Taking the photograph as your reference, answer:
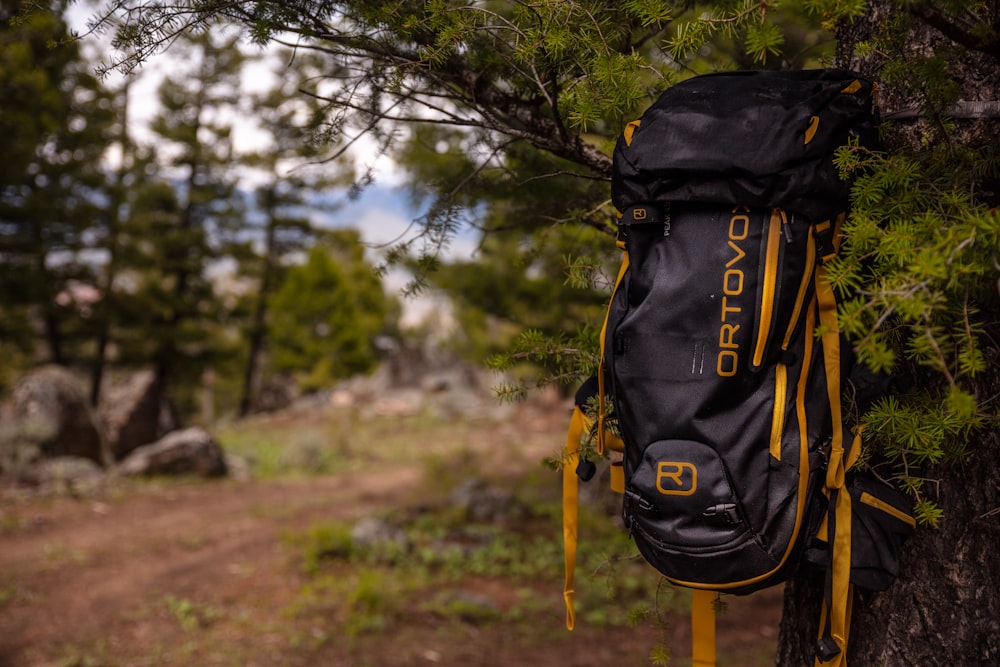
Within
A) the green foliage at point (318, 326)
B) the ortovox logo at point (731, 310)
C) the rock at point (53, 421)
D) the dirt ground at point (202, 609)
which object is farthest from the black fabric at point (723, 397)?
the green foliage at point (318, 326)

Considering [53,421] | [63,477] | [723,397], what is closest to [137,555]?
[63,477]

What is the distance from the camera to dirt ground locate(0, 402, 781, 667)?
4.01m

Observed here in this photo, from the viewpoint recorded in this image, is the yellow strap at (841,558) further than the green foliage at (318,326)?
No

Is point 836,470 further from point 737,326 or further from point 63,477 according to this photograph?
point 63,477

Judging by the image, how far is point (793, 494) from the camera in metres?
1.47

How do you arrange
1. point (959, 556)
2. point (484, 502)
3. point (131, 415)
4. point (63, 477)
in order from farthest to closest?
point (131, 415) → point (63, 477) → point (484, 502) → point (959, 556)

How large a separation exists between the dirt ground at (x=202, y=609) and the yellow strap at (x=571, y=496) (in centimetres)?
237

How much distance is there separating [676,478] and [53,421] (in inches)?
384

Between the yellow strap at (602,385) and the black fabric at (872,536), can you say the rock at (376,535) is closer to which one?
the yellow strap at (602,385)

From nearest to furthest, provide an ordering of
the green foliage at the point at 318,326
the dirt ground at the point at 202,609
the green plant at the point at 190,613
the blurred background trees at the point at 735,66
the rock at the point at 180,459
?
1. the blurred background trees at the point at 735,66
2. the dirt ground at the point at 202,609
3. the green plant at the point at 190,613
4. the rock at the point at 180,459
5. the green foliage at the point at 318,326

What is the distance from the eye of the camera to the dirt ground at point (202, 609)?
4.01 m

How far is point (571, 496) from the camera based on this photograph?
189 cm

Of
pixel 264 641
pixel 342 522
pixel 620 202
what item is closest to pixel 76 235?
pixel 342 522

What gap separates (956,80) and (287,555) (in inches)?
230
